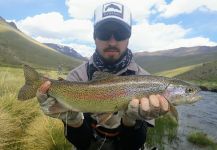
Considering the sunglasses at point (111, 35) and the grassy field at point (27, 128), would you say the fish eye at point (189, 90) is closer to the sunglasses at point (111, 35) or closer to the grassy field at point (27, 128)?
the sunglasses at point (111, 35)

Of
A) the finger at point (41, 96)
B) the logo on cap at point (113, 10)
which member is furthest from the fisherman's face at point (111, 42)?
the finger at point (41, 96)

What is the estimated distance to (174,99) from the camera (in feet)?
15.1

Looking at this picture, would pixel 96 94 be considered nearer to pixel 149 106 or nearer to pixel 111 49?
pixel 149 106

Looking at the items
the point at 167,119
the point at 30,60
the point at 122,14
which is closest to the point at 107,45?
the point at 122,14

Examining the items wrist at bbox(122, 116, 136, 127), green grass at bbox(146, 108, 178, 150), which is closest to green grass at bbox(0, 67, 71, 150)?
wrist at bbox(122, 116, 136, 127)

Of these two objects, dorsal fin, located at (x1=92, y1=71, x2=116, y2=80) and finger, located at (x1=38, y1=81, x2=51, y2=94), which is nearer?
dorsal fin, located at (x1=92, y1=71, x2=116, y2=80)

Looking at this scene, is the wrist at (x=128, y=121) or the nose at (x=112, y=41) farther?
the nose at (x=112, y=41)

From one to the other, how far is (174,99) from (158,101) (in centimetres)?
31

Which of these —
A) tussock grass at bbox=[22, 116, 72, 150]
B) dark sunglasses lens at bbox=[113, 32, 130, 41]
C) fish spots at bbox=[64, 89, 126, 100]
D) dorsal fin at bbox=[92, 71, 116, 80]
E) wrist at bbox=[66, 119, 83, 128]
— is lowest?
tussock grass at bbox=[22, 116, 72, 150]

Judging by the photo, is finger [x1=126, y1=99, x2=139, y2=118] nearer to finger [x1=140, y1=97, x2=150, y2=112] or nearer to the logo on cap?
finger [x1=140, y1=97, x2=150, y2=112]

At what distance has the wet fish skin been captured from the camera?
451cm

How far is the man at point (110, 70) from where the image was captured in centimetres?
512

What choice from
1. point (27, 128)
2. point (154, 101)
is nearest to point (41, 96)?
point (154, 101)

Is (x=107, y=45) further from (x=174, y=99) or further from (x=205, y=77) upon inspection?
(x=205, y=77)
